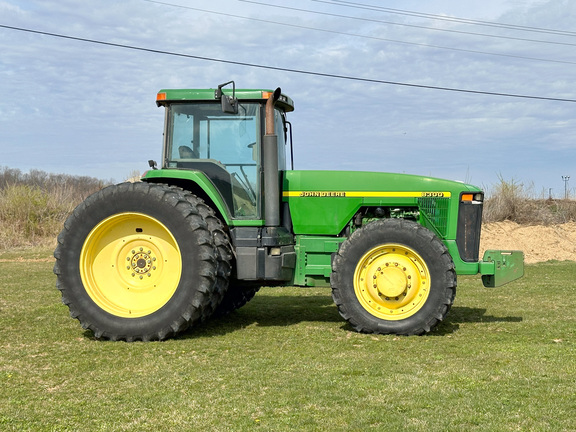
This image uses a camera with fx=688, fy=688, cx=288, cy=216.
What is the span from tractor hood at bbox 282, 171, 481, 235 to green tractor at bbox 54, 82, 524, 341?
0.01 meters

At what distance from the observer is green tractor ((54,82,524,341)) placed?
22.2ft

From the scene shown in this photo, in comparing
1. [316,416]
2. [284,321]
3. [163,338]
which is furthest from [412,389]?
[284,321]

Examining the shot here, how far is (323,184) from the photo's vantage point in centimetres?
756

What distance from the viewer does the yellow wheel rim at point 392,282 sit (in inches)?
270

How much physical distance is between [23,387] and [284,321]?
353 cm

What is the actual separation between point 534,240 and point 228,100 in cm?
1641

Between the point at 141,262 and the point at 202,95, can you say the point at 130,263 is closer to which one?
the point at 141,262

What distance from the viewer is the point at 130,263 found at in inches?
279

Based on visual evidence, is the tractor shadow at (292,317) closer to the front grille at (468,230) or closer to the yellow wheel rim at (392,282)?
the yellow wheel rim at (392,282)

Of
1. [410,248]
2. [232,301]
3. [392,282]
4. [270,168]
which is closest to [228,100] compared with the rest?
[270,168]

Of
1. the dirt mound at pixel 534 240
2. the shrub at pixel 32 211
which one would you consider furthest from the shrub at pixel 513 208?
the shrub at pixel 32 211

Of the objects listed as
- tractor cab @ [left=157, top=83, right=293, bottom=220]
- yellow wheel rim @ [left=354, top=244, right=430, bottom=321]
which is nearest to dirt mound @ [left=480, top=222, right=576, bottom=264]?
yellow wheel rim @ [left=354, top=244, right=430, bottom=321]

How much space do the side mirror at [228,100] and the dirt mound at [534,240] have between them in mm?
13302

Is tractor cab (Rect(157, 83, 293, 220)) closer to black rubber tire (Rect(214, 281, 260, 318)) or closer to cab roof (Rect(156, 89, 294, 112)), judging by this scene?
cab roof (Rect(156, 89, 294, 112))
